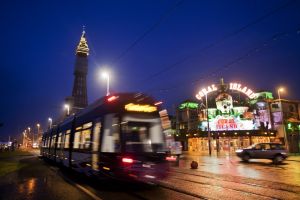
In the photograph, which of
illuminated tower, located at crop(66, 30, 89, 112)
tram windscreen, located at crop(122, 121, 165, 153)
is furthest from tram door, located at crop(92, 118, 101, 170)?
illuminated tower, located at crop(66, 30, 89, 112)

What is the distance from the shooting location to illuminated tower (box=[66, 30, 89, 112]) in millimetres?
150500

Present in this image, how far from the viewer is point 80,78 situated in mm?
167000

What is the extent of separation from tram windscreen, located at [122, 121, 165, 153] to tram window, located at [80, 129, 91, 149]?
234cm

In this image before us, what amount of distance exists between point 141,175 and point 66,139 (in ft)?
26.3

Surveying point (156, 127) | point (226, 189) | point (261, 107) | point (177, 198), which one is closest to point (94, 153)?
point (156, 127)

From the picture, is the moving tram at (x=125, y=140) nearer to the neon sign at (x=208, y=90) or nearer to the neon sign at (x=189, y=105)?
the neon sign at (x=208, y=90)

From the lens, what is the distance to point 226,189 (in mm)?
10055

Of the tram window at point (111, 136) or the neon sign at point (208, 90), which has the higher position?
the neon sign at point (208, 90)

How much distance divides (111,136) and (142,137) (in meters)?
1.12

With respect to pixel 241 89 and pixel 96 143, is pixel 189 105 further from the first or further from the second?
pixel 96 143

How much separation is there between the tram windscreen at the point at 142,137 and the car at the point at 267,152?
52.3ft

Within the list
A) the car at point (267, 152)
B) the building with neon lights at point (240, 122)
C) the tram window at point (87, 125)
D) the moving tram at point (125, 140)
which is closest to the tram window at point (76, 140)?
the tram window at point (87, 125)

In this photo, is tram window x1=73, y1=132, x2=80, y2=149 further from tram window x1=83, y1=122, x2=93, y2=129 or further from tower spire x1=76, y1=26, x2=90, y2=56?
tower spire x1=76, y1=26, x2=90, y2=56

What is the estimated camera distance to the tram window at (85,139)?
38.4ft
